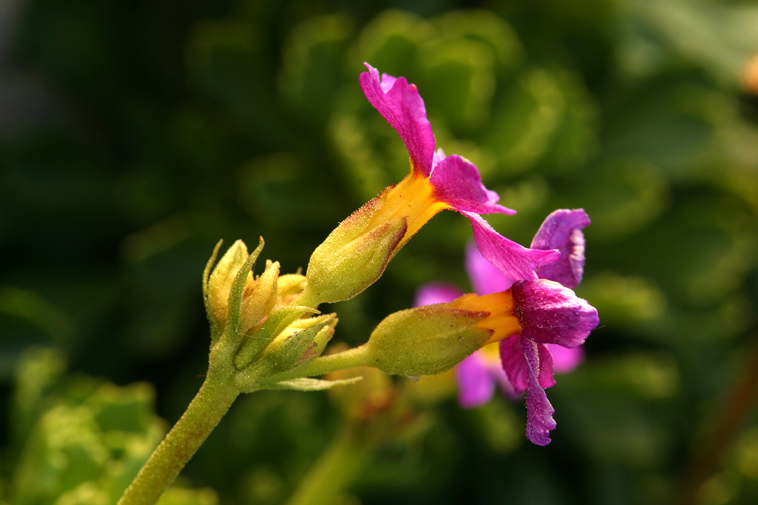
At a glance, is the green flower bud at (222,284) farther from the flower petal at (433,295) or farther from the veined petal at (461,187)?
the flower petal at (433,295)

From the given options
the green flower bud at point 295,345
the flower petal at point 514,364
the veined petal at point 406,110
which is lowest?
the flower petal at point 514,364

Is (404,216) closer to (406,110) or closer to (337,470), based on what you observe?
(406,110)

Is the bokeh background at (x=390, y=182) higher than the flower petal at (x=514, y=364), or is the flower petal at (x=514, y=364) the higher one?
the flower petal at (x=514, y=364)

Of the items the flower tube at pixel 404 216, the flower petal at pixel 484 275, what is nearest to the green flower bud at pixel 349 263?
the flower tube at pixel 404 216

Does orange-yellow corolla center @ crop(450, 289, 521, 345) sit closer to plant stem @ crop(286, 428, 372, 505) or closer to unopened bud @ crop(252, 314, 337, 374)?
unopened bud @ crop(252, 314, 337, 374)

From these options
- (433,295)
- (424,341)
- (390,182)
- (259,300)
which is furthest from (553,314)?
(390,182)

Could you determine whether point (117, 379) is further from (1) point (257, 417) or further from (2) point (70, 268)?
(1) point (257, 417)
